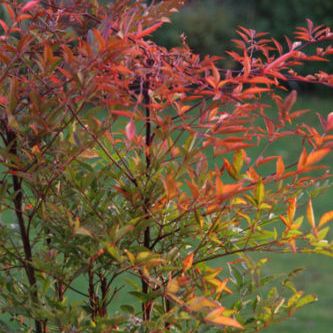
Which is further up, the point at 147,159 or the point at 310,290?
the point at 310,290

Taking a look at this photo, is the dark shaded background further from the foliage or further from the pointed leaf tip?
the pointed leaf tip

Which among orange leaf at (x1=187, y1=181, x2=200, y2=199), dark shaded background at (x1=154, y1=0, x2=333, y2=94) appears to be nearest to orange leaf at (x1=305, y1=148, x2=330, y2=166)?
orange leaf at (x1=187, y1=181, x2=200, y2=199)

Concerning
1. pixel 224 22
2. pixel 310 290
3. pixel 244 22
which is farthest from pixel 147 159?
pixel 244 22

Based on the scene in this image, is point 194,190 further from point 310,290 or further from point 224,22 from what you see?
point 224,22

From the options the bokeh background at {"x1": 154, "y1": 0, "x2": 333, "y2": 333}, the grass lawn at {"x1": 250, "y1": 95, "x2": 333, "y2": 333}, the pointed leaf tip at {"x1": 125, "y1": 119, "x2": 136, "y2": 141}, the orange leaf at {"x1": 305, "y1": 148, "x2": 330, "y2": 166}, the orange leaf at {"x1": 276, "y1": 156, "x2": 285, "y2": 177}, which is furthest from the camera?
the bokeh background at {"x1": 154, "y1": 0, "x2": 333, "y2": 333}

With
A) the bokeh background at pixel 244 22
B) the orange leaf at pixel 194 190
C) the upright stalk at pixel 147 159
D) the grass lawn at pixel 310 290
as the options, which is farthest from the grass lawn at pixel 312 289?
the bokeh background at pixel 244 22

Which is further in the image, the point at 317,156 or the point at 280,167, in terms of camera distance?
the point at 280,167

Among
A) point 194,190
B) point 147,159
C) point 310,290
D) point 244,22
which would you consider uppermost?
point 244,22

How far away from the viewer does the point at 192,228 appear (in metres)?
2.09

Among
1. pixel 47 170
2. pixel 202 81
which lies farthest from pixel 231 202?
pixel 47 170

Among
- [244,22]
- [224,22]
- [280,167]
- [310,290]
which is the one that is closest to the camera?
[280,167]

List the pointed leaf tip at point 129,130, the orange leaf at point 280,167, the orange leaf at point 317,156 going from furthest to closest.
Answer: the orange leaf at point 280,167
the orange leaf at point 317,156
the pointed leaf tip at point 129,130

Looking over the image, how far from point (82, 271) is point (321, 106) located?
11981mm

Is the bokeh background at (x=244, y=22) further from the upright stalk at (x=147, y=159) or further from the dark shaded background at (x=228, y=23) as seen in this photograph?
the upright stalk at (x=147, y=159)
